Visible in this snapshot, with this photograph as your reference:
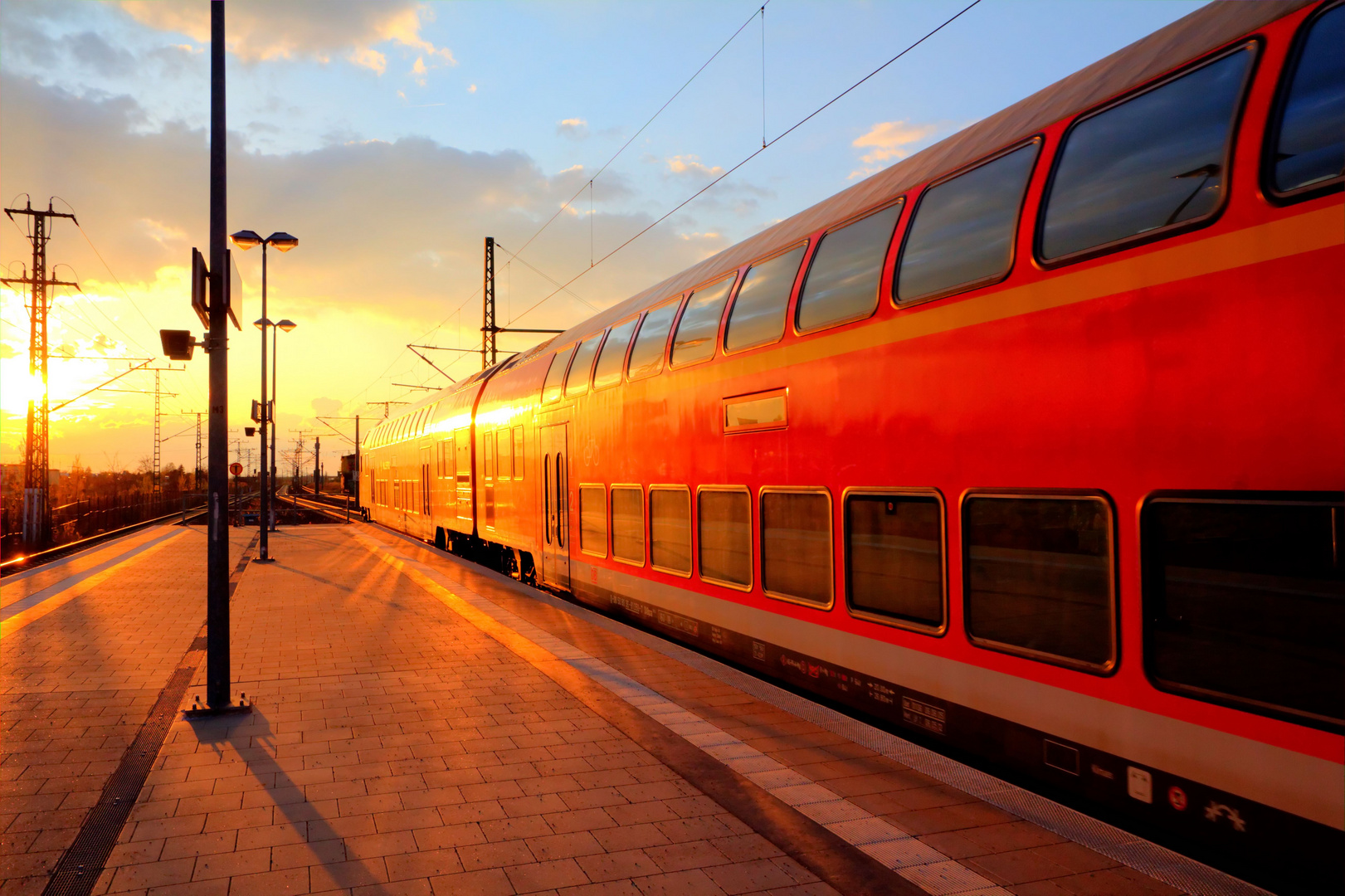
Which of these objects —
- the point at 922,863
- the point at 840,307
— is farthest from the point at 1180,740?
the point at 840,307

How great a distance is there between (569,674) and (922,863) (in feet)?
14.4

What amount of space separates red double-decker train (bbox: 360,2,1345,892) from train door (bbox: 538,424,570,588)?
15.7 ft

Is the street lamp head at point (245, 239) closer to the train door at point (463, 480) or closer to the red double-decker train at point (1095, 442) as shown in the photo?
the train door at point (463, 480)

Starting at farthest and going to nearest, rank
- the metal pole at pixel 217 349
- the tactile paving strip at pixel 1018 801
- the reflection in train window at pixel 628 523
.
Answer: the reflection in train window at pixel 628 523
the metal pole at pixel 217 349
the tactile paving strip at pixel 1018 801

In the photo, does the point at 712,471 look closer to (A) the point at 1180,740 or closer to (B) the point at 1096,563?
(B) the point at 1096,563

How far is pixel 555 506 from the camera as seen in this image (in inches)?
478

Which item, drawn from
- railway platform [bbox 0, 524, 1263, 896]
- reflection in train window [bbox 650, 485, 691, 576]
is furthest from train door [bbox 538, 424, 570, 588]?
reflection in train window [bbox 650, 485, 691, 576]

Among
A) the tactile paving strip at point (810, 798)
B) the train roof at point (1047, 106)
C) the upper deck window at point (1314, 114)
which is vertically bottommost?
the tactile paving strip at point (810, 798)

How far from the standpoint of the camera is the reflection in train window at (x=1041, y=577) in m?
3.89

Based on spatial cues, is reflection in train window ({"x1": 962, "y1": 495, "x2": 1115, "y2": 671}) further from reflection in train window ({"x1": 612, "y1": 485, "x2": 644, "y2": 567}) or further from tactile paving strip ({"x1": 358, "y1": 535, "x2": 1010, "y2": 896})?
reflection in train window ({"x1": 612, "y1": 485, "x2": 644, "y2": 567})

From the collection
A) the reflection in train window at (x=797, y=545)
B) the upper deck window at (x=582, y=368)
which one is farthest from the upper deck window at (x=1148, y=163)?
the upper deck window at (x=582, y=368)

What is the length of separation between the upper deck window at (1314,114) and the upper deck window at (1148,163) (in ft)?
0.72

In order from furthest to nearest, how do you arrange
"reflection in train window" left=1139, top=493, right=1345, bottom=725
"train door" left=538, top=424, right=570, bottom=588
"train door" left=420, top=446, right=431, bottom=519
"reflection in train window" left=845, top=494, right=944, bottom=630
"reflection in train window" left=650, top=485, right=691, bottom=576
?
"train door" left=420, top=446, right=431, bottom=519 < "train door" left=538, top=424, right=570, bottom=588 < "reflection in train window" left=650, top=485, right=691, bottom=576 < "reflection in train window" left=845, top=494, right=944, bottom=630 < "reflection in train window" left=1139, top=493, right=1345, bottom=725

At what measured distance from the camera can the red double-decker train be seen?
3166mm
